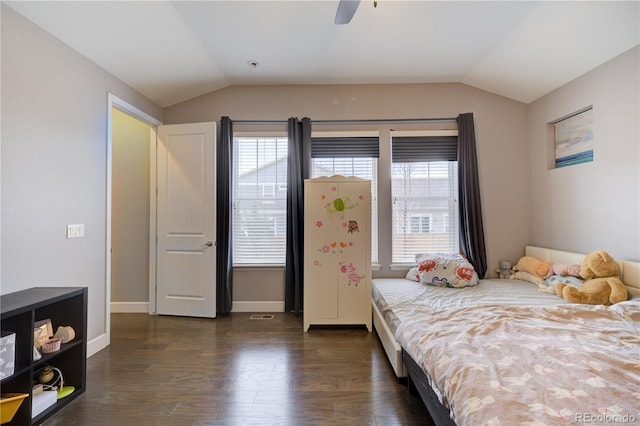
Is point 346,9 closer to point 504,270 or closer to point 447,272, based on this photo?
point 447,272

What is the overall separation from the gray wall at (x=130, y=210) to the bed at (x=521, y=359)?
3092 mm

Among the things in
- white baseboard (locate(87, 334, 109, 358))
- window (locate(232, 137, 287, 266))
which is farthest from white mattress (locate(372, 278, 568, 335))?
white baseboard (locate(87, 334, 109, 358))

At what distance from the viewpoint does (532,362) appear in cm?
126

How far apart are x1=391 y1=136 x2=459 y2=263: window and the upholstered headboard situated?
0.86 meters

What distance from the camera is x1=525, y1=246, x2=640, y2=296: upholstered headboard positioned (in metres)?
2.24

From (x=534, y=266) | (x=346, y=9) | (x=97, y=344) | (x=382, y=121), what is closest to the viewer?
(x=346, y=9)

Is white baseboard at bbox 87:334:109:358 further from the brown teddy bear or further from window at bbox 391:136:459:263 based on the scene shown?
the brown teddy bear

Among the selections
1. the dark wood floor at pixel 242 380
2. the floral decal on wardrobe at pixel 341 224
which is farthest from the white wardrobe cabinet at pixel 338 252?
the dark wood floor at pixel 242 380

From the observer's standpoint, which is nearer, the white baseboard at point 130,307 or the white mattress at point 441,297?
the white mattress at point 441,297

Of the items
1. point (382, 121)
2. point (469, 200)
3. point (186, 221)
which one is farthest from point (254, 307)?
point (469, 200)

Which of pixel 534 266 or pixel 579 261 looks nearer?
pixel 579 261

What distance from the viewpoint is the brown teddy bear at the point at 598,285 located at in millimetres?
2219

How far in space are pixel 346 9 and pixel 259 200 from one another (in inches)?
91.4

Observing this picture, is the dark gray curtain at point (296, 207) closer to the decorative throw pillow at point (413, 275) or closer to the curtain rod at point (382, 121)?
the curtain rod at point (382, 121)
